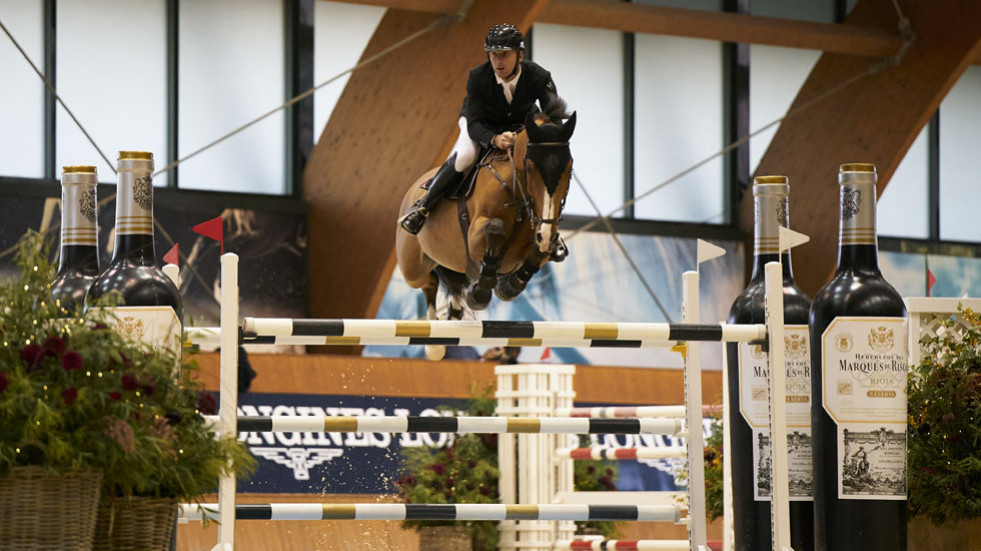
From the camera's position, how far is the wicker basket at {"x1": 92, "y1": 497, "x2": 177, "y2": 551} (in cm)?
195

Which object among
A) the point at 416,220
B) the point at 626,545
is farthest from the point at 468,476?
the point at 416,220

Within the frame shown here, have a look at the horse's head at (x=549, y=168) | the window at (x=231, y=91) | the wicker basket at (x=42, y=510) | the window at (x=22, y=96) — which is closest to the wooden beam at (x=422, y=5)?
the window at (x=231, y=91)

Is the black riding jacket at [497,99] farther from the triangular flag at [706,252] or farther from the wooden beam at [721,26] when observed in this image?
the wooden beam at [721,26]

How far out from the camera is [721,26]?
9.43 metres

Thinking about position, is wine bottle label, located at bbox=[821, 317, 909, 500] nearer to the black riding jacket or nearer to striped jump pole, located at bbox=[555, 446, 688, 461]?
striped jump pole, located at bbox=[555, 446, 688, 461]

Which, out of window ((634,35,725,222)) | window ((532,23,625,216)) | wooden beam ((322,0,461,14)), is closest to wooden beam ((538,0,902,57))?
wooden beam ((322,0,461,14))

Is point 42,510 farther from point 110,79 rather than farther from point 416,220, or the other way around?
point 110,79

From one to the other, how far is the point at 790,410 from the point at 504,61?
1.58m

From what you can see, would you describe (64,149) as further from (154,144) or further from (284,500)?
(284,500)

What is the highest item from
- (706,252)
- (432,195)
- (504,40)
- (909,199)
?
(909,199)

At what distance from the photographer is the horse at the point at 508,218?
3.85 m

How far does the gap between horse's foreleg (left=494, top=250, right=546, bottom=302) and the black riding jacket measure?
0.41 metres

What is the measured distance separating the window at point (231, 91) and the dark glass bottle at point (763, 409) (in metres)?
6.43

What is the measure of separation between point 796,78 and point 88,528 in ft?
32.6
